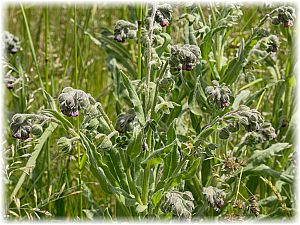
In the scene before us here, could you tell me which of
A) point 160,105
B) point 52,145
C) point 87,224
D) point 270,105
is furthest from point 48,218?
point 270,105

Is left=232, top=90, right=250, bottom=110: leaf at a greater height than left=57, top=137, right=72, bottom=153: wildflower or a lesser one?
greater

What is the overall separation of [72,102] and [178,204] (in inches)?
22.5

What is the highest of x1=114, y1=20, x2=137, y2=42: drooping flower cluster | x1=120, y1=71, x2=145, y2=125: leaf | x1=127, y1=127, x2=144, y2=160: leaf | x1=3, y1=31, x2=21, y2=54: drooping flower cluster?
x1=114, y1=20, x2=137, y2=42: drooping flower cluster

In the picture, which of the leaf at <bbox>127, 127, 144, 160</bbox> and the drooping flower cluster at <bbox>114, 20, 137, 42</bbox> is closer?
the leaf at <bbox>127, 127, 144, 160</bbox>

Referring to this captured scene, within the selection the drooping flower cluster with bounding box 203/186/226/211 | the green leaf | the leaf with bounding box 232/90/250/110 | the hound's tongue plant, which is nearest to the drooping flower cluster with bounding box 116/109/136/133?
the hound's tongue plant

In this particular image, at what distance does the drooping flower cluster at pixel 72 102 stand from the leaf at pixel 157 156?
0.33 meters

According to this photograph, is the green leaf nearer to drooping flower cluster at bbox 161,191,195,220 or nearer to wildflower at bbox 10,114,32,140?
drooping flower cluster at bbox 161,191,195,220

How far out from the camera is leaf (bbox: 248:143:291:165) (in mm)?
3283

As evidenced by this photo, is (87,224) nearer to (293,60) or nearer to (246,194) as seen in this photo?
(246,194)

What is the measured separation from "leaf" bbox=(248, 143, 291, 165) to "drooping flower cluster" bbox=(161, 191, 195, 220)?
893 mm

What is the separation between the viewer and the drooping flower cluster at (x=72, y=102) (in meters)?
2.44

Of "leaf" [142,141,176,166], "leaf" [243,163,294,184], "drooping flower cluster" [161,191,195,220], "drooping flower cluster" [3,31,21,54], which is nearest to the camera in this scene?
"drooping flower cluster" [161,191,195,220]

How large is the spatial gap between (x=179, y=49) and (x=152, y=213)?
71 centimetres

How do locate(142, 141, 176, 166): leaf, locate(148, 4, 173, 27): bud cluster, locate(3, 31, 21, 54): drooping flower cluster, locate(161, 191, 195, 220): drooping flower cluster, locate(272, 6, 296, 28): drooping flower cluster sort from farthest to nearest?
locate(3, 31, 21, 54): drooping flower cluster → locate(272, 6, 296, 28): drooping flower cluster → locate(148, 4, 173, 27): bud cluster → locate(142, 141, 176, 166): leaf → locate(161, 191, 195, 220): drooping flower cluster
